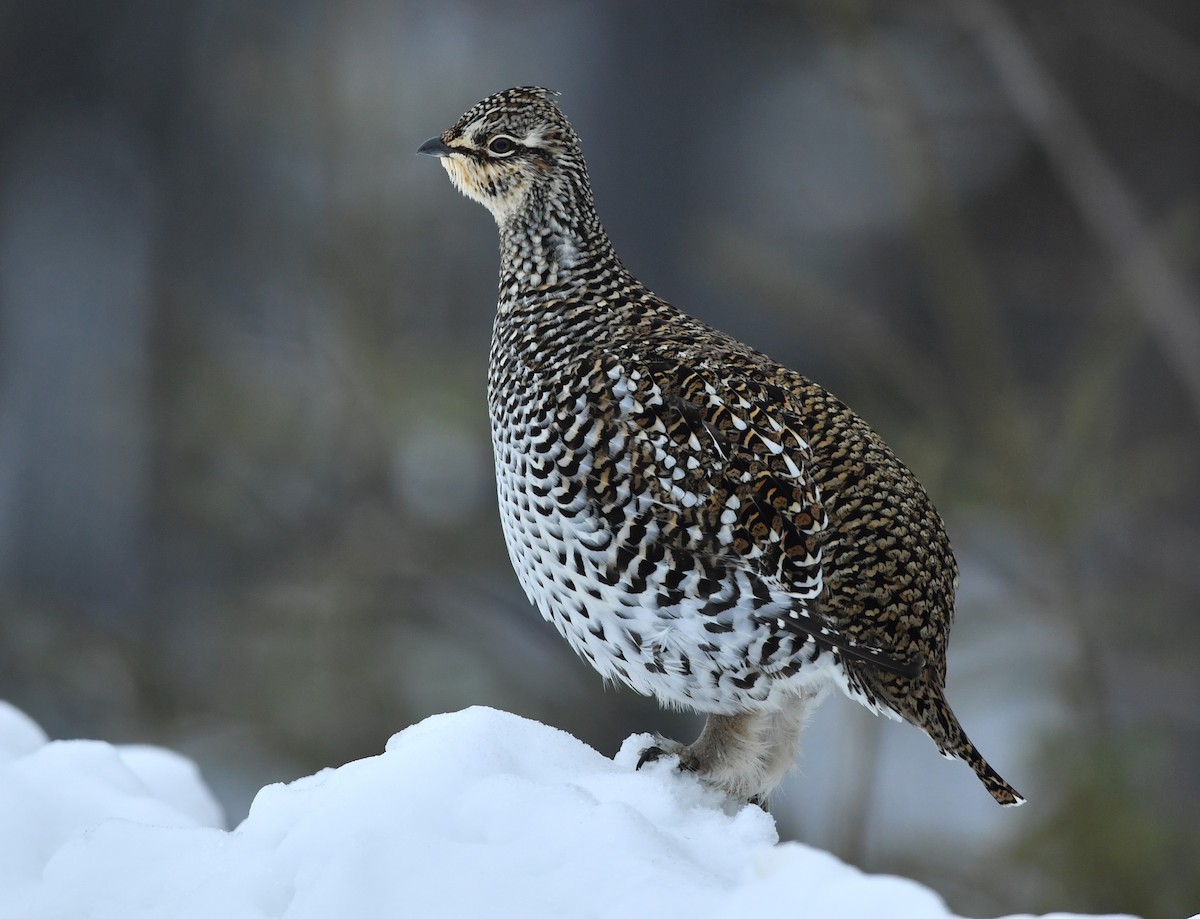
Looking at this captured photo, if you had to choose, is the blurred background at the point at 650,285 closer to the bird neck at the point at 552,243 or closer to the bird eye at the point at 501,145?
the bird neck at the point at 552,243

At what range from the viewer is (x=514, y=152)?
3803mm

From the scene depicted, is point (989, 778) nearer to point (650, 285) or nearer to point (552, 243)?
point (552, 243)

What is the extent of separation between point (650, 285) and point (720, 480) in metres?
7.93

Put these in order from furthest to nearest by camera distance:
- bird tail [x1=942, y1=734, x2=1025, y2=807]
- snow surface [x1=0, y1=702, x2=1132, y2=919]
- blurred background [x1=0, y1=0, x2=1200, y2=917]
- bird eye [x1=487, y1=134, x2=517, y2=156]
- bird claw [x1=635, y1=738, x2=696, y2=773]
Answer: blurred background [x1=0, y1=0, x2=1200, y2=917] → bird eye [x1=487, y1=134, x2=517, y2=156] → bird claw [x1=635, y1=738, x2=696, y2=773] → bird tail [x1=942, y1=734, x2=1025, y2=807] → snow surface [x1=0, y1=702, x2=1132, y2=919]

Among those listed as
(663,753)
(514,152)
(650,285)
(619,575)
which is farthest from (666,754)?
(650,285)

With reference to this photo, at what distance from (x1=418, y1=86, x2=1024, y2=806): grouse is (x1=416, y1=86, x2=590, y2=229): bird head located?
37cm

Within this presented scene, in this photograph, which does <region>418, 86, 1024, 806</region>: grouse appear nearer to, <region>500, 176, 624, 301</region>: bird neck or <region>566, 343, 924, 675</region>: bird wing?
<region>566, 343, 924, 675</region>: bird wing

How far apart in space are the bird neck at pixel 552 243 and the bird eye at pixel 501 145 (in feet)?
0.42

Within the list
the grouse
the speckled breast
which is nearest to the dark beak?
the grouse

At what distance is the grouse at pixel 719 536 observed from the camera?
325cm

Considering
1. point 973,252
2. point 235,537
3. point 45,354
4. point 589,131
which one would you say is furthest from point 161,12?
point 973,252

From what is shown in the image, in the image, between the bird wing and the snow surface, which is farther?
the bird wing

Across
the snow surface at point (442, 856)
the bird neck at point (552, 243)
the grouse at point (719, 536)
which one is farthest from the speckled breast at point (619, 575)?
the snow surface at point (442, 856)

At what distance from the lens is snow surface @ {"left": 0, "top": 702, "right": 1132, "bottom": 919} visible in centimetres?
220
